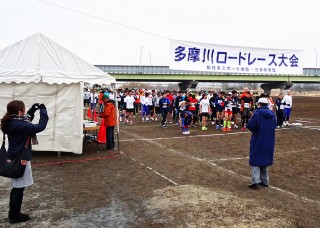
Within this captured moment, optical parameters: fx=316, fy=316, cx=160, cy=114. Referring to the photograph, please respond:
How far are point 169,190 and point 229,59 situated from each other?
1042 centimetres

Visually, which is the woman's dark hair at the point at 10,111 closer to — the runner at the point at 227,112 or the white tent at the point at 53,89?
the white tent at the point at 53,89

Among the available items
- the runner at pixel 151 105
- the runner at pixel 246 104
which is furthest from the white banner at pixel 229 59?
the runner at pixel 151 105

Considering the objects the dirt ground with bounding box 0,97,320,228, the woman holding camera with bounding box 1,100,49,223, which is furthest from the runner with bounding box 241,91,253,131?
the woman holding camera with bounding box 1,100,49,223

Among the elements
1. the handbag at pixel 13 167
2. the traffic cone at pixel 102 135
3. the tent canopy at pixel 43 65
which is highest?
the tent canopy at pixel 43 65

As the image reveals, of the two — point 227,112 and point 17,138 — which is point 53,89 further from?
point 227,112

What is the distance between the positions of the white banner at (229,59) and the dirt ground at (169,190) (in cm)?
536

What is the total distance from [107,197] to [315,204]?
3808mm

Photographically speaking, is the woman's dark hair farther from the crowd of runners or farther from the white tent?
the crowd of runners

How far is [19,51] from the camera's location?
371 inches

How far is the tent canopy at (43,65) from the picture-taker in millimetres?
8844

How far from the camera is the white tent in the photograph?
923 cm

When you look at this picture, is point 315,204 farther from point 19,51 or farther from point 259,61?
point 259,61

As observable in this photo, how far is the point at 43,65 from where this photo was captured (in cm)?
914

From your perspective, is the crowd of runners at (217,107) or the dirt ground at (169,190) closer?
the dirt ground at (169,190)
